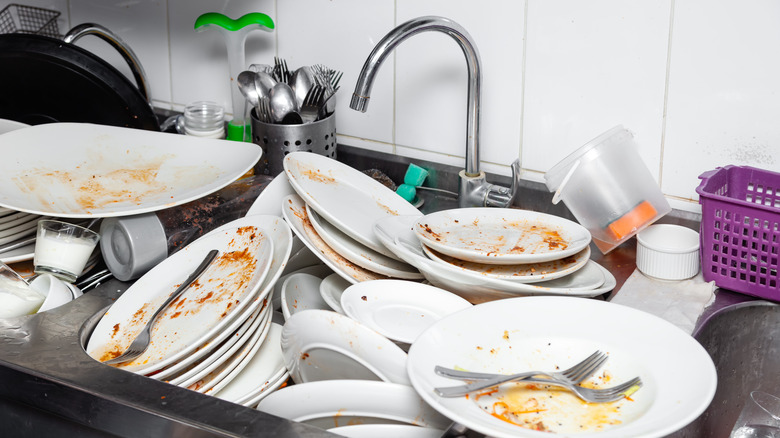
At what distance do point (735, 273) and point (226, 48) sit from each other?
110cm

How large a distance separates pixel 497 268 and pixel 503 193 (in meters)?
0.32

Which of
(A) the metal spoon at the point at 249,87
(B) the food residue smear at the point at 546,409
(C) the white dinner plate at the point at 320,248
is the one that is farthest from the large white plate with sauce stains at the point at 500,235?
(A) the metal spoon at the point at 249,87

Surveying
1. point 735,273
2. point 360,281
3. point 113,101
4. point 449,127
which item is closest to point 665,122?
point 735,273

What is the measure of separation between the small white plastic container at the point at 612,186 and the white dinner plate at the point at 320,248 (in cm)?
31

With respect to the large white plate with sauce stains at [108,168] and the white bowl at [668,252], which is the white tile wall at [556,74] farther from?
the large white plate with sauce stains at [108,168]

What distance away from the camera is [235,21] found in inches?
59.6

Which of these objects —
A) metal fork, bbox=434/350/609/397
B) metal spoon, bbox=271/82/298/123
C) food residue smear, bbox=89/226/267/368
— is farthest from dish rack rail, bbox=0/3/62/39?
metal fork, bbox=434/350/609/397

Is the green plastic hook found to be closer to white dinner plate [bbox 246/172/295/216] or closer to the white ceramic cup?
white dinner plate [bbox 246/172/295/216]

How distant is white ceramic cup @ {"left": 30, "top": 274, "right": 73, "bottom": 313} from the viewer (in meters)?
1.05

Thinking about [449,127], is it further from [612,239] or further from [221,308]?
[221,308]

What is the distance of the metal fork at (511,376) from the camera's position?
0.73 meters

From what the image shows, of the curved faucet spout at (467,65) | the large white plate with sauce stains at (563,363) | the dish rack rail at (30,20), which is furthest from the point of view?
the dish rack rail at (30,20)

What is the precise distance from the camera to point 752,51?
1.09 metres

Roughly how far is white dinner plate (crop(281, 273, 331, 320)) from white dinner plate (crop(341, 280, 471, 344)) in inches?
→ 4.3
